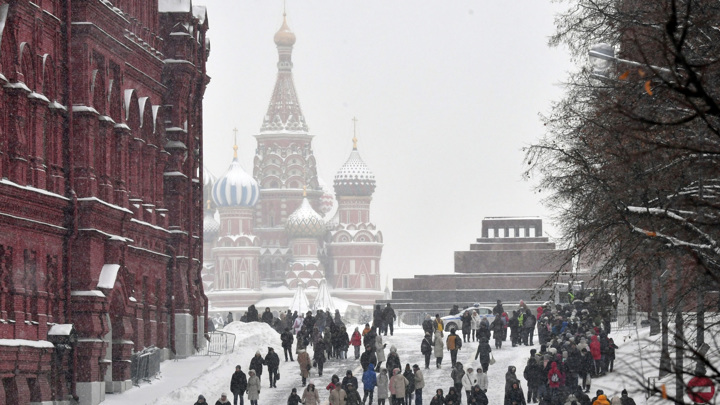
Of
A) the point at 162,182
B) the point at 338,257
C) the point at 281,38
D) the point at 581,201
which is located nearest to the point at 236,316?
the point at 338,257

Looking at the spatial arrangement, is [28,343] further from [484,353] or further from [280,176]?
[280,176]

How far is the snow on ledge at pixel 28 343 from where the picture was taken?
28517 millimetres

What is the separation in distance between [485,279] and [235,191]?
229 feet

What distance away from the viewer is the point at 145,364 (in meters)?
36.8

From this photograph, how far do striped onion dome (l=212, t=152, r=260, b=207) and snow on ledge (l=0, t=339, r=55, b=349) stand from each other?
108 m

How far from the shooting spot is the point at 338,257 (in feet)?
460

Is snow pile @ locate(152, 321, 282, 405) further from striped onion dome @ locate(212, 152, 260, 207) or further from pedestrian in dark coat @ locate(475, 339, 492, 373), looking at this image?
striped onion dome @ locate(212, 152, 260, 207)

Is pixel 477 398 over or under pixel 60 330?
under

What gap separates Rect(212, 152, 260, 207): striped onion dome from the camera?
138375 mm

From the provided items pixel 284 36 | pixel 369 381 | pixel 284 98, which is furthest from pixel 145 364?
pixel 284 36

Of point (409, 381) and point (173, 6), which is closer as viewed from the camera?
point (409, 381)

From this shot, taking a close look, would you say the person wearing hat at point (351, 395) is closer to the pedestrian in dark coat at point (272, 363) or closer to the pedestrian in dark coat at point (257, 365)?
the pedestrian in dark coat at point (257, 365)

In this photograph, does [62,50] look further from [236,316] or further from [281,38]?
[281,38]

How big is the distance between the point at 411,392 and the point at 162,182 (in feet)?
38.2
